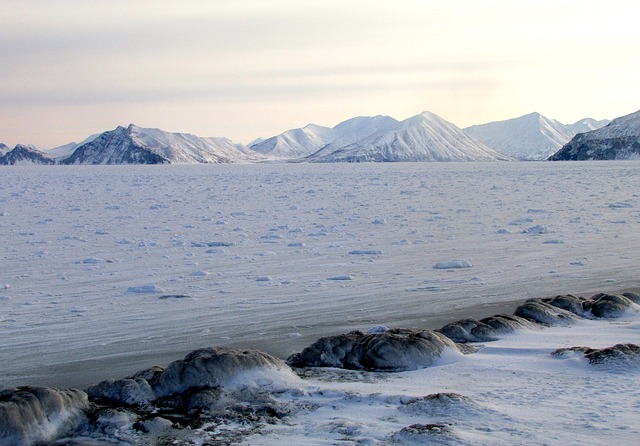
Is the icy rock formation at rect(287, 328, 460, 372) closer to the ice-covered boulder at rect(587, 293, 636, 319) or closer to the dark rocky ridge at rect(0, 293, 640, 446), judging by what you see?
the dark rocky ridge at rect(0, 293, 640, 446)

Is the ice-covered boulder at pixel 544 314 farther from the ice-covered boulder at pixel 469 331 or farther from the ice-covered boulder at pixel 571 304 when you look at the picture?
the ice-covered boulder at pixel 469 331

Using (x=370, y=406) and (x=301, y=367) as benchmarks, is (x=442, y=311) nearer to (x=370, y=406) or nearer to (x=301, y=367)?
(x=301, y=367)

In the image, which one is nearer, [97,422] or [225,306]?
[97,422]

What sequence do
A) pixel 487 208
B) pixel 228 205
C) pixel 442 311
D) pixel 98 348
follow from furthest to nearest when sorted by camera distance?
pixel 228 205
pixel 487 208
pixel 442 311
pixel 98 348

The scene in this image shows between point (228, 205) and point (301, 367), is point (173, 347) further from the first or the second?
point (228, 205)

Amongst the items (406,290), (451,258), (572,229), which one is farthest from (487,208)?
(406,290)

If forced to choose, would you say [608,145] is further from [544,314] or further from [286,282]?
[544,314]

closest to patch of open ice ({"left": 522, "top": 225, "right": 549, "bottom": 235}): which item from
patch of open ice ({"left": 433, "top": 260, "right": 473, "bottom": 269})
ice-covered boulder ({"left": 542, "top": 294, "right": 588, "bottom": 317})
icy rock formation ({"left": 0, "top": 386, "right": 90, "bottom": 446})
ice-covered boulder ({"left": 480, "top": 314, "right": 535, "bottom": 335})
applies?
patch of open ice ({"left": 433, "top": 260, "right": 473, "bottom": 269})

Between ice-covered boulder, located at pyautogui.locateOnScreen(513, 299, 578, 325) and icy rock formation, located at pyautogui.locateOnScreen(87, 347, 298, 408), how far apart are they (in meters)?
3.22

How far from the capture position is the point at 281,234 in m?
16.5

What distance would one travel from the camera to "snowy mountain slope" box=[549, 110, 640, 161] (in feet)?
516

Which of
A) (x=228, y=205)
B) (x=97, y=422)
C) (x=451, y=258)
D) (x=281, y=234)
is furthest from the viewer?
(x=228, y=205)

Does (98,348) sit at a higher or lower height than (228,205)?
lower

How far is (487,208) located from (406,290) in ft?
45.7
